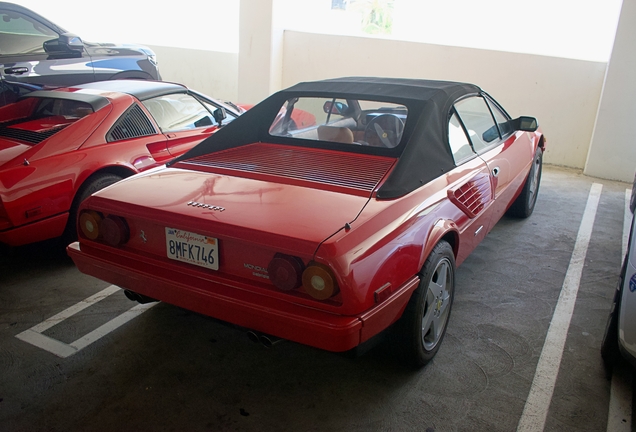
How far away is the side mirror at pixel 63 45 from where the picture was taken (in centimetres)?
609

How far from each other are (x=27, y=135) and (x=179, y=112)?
131 centimetres

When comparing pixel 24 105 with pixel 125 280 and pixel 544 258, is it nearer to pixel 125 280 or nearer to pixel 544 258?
pixel 125 280

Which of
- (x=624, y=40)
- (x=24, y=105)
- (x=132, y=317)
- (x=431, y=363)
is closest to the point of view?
(x=431, y=363)

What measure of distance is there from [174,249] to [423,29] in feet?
32.3

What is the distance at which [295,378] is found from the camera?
2.58 m

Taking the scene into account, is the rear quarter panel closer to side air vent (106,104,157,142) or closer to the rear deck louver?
the rear deck louver

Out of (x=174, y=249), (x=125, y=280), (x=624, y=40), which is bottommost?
(x=125, y=280)

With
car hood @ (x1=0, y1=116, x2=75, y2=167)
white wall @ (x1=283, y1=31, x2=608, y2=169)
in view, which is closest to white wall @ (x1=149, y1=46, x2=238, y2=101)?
white wall @ (x1=283, y1=31, x2=608, y2=169)

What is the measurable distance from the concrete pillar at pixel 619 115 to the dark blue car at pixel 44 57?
20.6ft

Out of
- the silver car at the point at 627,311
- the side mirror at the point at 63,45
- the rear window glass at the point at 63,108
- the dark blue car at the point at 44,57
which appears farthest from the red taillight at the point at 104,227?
the side mirror at the point at 63,45

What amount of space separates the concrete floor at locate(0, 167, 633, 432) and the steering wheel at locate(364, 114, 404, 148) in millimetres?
1163

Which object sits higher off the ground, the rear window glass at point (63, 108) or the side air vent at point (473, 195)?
the rear window glass at point (63, 108)

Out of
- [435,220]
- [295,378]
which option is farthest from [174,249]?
[435,220]

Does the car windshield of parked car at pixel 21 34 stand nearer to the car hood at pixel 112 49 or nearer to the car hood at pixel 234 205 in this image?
the car hood at pixel 112 49
